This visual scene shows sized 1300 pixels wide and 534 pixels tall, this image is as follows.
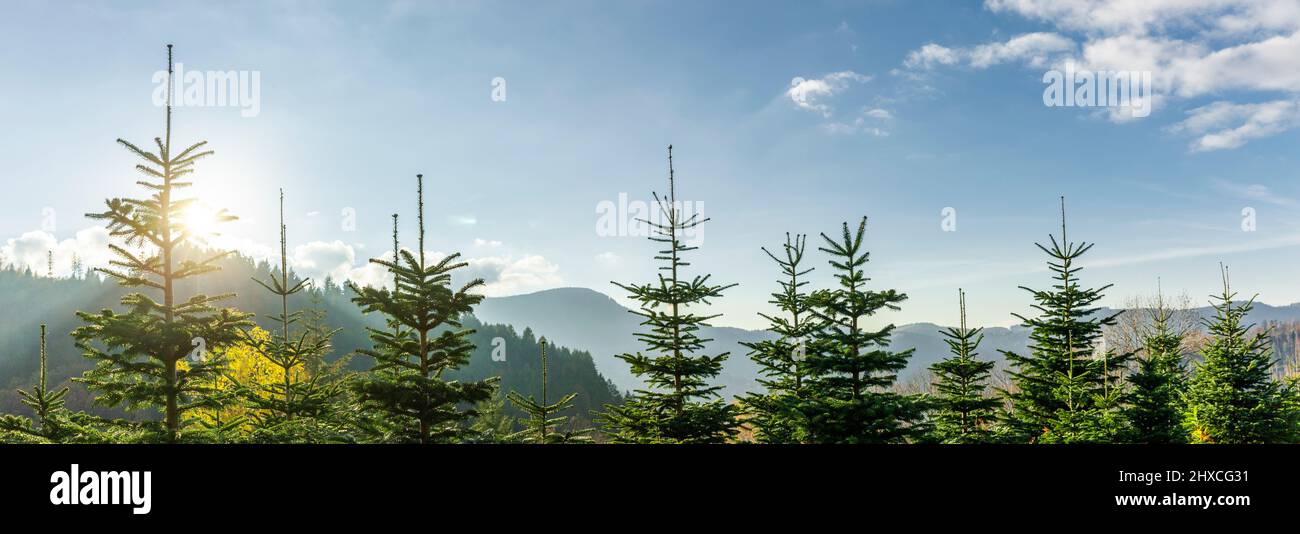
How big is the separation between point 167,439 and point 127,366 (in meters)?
2.02

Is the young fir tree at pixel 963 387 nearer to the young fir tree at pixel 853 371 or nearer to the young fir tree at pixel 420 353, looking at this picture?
the young fir tree at pixel 853 371

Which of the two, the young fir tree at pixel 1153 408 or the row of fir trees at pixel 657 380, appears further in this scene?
the young fir tree at pixel 1153 408

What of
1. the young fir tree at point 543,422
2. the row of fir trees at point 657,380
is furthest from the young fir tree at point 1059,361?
the young fir tree at point 543,422

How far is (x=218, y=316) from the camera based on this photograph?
549 inches

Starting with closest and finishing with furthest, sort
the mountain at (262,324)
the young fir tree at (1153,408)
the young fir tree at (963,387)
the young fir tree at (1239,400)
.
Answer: the young fir tree at (1153,408) < the young fir tree at (963,387) < the young fir tree at (1239,400) < the mountain at (262,324)

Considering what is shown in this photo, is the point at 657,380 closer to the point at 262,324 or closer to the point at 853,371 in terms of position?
the point at 853,371

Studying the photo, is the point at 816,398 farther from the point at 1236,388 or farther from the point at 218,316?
the point at 1236,388

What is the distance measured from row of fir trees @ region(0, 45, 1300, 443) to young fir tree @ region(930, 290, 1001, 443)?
0.08 meters

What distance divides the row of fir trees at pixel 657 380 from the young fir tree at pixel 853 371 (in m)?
0.05

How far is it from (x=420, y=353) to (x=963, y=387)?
58.0ft

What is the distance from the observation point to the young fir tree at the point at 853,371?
Answer: 1570 centimetres

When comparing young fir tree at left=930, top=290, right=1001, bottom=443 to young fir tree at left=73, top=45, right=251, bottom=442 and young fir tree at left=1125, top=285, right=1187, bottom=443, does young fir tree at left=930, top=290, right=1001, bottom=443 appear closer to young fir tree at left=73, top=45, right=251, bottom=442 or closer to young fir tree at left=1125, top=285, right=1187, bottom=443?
young fir tree at left=1125, top=285, right=1187, bottom=443
